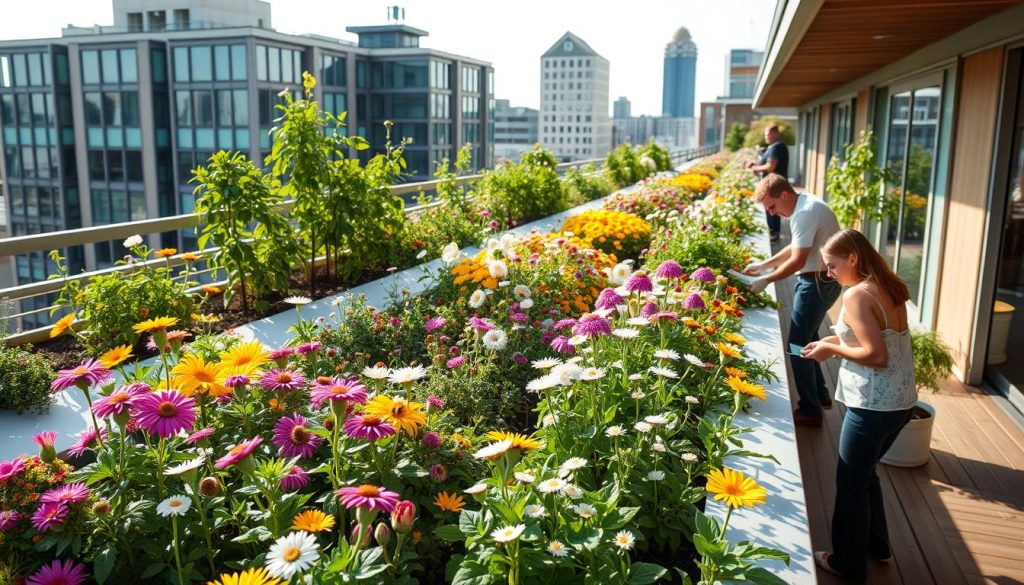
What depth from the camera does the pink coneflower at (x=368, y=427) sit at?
1.81m

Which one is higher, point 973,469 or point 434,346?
point 434,346

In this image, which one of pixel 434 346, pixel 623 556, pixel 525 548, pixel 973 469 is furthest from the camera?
pixel 973 469

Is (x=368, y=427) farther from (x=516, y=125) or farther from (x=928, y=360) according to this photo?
(x=516, y=125)

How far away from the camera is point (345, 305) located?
15.3 ft

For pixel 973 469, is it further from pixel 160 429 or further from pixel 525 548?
pixel 160 429

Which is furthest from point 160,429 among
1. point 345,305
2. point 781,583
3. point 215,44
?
point 215,44

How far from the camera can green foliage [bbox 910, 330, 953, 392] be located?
4.66 m

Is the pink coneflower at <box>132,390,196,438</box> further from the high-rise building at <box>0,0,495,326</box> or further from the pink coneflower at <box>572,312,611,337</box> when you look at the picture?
the high-rise building at <box>0,0,495,326</box>

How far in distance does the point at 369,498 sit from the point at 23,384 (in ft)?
8.69

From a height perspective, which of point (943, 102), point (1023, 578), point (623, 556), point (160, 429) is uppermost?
point (943, 102)

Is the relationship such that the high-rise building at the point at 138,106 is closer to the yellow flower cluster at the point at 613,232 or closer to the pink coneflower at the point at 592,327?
the yellow flower cluster at the point at 613,232

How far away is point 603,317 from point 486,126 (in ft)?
172

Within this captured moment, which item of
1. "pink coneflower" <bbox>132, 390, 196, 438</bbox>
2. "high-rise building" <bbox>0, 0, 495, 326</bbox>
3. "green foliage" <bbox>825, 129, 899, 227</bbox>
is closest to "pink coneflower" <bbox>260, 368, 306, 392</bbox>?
"pink coneflower" <bbox>132, 390, 196, 438</bbox>

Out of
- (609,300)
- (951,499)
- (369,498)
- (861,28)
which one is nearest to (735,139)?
(861,28)
